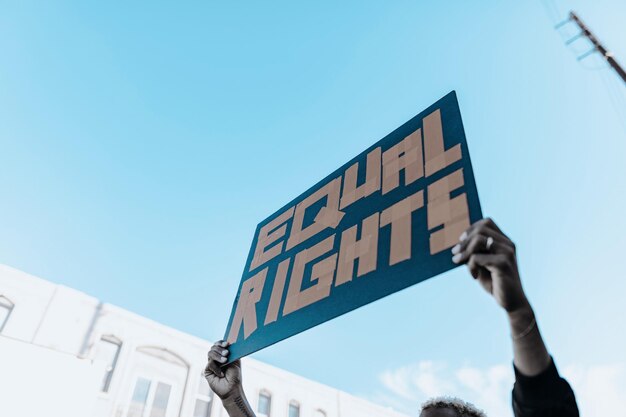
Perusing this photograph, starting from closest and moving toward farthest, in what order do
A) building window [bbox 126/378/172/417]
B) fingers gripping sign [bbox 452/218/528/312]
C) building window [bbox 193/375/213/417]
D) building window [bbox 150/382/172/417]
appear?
1. fingers gripping sign [bbox 452/218/528/312]
2. building window [bbox 126/378/172/417]
3. building window [bbox 150/382/172/417]
4. building window [bbox 193/375/213/417]

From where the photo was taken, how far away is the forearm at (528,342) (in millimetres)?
1109

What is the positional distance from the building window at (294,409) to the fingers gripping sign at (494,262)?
1561cm

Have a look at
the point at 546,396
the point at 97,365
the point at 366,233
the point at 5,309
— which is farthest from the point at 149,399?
the point at 546,396

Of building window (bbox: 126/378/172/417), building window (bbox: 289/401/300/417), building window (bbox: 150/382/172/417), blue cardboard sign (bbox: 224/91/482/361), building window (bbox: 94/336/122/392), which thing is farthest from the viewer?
building window (bbox: 289/401/300/417)

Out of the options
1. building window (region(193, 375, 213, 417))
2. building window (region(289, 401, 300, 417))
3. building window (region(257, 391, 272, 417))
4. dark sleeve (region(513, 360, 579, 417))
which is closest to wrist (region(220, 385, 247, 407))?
dark sleeve (region(513, 360, 579, 417))

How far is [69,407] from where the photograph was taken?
8664mm

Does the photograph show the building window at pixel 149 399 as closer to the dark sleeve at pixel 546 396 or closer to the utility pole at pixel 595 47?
the dark sleeve at pixel 546 396

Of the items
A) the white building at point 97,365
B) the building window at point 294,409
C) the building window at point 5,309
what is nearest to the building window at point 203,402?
the white building at point 97,365

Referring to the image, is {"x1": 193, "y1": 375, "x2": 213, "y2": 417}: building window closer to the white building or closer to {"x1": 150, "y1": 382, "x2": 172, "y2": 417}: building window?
the white building

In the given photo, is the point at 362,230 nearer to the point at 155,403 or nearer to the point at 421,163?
the point at 421,163

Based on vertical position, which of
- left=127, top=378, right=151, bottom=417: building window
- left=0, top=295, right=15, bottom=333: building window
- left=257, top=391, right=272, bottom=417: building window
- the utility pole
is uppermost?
the utility pole

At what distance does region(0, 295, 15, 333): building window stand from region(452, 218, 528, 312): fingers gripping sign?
1261 centimetres

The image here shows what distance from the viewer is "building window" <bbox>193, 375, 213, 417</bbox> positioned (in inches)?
506

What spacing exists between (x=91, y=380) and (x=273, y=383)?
6928 mm
